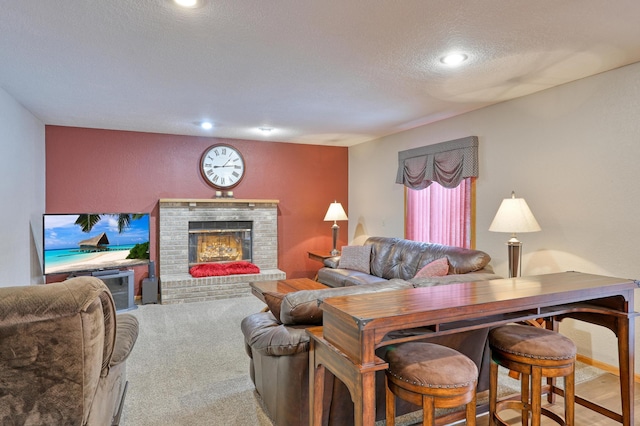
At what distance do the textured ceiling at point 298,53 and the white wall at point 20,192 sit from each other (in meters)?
0.26

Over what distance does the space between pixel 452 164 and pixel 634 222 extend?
6.44 feet

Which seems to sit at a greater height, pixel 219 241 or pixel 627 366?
pixel 219 241

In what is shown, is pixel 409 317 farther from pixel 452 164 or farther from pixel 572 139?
pixel 452 164

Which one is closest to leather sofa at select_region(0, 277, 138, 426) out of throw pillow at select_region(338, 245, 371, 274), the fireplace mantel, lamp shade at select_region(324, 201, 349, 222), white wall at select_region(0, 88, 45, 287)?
white wall at select_region(0, 88, 45, 287)

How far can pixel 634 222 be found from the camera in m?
3.03

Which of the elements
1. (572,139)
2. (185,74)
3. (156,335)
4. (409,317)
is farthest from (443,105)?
(156,335)

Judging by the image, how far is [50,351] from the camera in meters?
1.39

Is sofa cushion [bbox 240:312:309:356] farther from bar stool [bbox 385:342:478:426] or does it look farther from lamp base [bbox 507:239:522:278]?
lamp base [bbox 507:239:522:278]

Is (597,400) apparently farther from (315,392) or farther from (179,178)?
(179,178)

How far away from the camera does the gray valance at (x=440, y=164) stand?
4.45m

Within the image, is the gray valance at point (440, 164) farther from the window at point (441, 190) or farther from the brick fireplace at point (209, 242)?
the brick fireplace at point (209, 242)

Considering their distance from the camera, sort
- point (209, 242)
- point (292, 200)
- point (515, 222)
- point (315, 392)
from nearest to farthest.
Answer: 1. point (315, 392)
2. point (515, 222)
3. point (209, 242)
4. point (292, 200)

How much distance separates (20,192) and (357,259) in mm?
4082

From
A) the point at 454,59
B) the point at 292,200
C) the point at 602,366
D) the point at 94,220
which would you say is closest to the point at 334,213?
the point at 292,200
